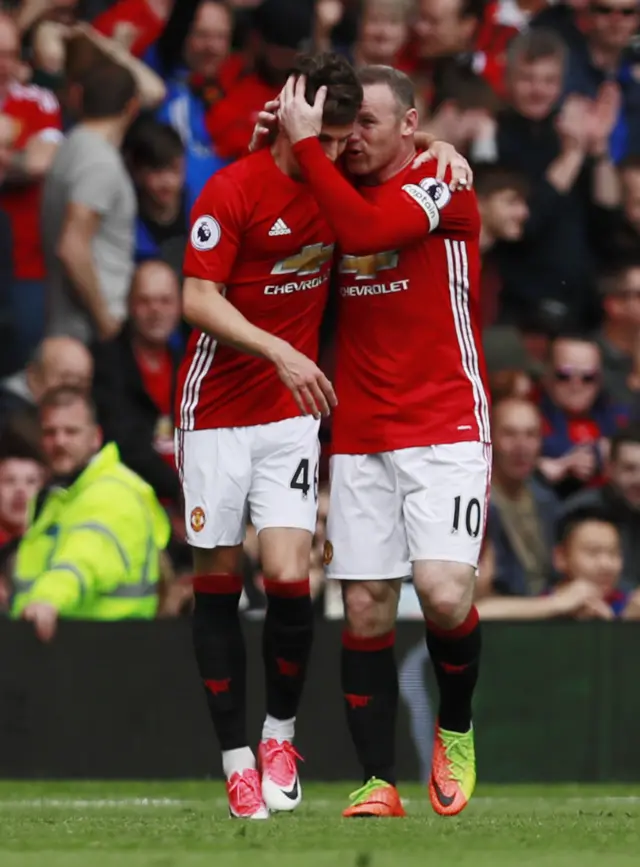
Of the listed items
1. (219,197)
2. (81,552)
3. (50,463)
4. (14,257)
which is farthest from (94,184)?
(219,197)

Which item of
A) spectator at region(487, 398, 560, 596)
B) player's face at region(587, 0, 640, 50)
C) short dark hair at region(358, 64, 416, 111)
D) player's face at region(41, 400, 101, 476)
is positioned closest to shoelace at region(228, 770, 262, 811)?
short dark hair at region(358, 64, 416, 111)

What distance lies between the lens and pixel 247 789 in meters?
6.10

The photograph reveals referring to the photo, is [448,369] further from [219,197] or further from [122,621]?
[122,621]

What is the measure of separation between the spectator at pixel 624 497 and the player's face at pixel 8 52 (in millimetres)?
3413

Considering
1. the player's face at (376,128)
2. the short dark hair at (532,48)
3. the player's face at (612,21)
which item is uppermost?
the player's face at (612,21)

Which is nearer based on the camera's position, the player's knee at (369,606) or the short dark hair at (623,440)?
the player's knee at (369,606)

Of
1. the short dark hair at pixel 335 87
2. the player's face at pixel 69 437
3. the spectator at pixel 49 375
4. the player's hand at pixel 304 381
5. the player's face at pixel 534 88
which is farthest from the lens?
the player's face at pixel 534 88

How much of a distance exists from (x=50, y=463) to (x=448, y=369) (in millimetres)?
3341

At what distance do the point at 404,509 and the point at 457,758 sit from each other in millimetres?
799

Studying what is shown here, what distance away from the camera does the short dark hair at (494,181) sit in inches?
399

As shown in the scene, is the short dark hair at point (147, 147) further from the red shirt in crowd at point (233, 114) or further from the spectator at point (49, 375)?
the spectator at point (49, 375)

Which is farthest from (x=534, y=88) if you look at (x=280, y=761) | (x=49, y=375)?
(x=280, y=761)

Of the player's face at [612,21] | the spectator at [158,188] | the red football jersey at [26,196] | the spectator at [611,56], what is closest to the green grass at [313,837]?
the red football jersey at [26,196]

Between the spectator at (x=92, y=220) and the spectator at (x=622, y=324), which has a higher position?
the spectator at (x=92, y=220)
